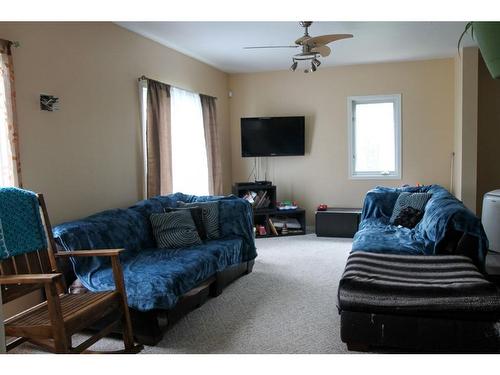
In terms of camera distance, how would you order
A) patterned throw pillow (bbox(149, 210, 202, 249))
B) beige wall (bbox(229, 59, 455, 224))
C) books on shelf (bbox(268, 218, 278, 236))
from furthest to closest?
books on shelf (bbox(268, 218, 278, 236)), beige wall (bbox(229, 59, 455, 224)), patterned throw pillow (bbox(149, 210, 202, 249))

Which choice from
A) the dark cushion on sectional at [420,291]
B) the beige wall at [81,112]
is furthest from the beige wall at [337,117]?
the dark cushion on sectional at [420,291]

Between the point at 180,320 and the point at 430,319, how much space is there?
5.47ft

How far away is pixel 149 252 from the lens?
336cm

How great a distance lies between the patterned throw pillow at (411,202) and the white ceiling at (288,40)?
5.68ft

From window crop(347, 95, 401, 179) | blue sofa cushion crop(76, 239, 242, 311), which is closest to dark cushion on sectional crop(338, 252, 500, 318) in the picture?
blue sofa cushion crop(76, 239, 242, 311)

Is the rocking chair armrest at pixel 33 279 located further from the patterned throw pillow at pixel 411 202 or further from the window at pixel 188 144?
the patterned throw pillow at pixel 411 202

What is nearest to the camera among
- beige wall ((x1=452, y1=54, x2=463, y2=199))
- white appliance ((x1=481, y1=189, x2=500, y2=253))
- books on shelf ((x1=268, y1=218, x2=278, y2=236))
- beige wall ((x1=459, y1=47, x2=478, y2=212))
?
white appliance ((x1=481, y1=189, x2=500, y2=253))

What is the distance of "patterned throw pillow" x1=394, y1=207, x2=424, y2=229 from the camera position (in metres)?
4.19

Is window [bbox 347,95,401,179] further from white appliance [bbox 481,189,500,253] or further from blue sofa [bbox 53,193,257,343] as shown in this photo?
blue sofa [bbox 53,193,257,343]

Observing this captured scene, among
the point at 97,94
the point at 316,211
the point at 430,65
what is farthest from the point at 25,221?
the point at 430,65

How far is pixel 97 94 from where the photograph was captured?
11.9ft

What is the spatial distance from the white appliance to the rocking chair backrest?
4336 millimetres

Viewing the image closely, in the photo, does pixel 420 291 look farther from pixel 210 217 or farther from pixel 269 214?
pixel 269 214
